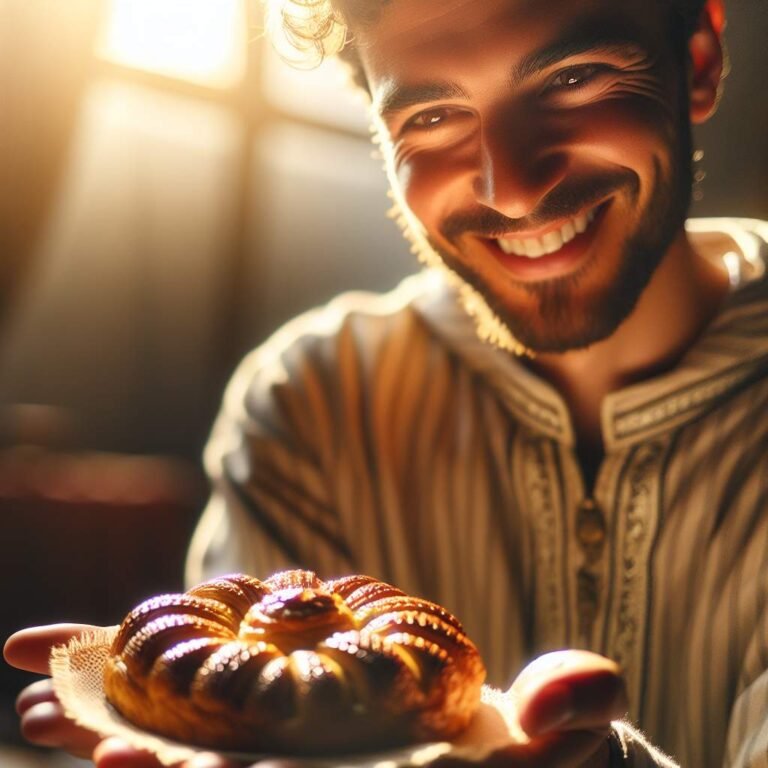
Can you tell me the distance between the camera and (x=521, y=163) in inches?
48.9

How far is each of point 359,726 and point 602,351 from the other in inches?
29.5

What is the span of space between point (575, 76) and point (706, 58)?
0.76ft

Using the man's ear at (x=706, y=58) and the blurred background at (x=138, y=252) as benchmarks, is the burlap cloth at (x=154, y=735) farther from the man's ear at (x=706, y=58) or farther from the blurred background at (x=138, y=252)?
the blurred background at (x=138, y=252)

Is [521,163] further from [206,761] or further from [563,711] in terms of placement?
[206,761]

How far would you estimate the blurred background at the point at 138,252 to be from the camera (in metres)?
3.45

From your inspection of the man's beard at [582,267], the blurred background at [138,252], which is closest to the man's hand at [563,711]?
the man's beard at [582,267]

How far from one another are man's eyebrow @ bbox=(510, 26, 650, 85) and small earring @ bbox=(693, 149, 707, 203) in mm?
255

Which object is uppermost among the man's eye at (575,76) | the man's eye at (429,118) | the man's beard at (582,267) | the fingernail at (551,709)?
the man's eye at (575,76)

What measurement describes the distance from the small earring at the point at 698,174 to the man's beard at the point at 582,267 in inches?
3.6

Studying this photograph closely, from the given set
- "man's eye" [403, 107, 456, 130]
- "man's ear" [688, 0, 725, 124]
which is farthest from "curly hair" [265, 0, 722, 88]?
"man's eye" [403, 107, 456, 130]

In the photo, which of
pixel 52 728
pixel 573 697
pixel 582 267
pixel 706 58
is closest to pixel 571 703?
pixel 573 697

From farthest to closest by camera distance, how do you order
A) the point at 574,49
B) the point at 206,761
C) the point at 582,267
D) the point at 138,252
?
the point at 138,252, the point at 582,267, the point at 574,49, the point at 206,761

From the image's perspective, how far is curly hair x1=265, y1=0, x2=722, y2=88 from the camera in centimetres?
134

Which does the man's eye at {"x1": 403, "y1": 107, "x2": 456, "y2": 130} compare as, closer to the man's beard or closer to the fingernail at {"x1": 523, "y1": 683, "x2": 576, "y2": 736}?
the man's beard
